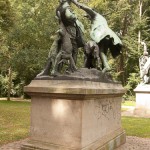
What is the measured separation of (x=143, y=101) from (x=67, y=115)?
11.2 m

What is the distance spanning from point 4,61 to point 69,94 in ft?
67.0

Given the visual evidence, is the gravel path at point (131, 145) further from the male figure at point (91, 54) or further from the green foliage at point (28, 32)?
the green foliage at point (28, 32)

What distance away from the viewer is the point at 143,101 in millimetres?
16406

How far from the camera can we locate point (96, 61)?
7648mm

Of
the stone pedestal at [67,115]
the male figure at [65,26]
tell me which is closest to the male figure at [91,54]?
the male figure at [65,26]

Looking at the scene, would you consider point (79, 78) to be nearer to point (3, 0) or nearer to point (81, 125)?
point (81, 125)

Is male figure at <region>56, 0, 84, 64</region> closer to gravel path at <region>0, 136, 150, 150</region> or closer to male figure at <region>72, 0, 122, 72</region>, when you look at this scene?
male figure at <region>72, 0, 122, 72</region>

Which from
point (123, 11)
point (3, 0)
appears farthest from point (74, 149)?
point (123, 11)

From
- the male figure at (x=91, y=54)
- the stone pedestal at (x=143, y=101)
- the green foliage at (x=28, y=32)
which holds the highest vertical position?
the green foliage at (x=28, y=32)

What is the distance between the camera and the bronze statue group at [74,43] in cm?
642

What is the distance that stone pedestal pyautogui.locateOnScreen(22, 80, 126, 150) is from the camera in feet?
18.7

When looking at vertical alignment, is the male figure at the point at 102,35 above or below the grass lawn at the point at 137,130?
above

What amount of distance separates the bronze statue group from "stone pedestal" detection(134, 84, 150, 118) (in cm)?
836

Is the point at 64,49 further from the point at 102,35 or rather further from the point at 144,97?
the point at 144,97
